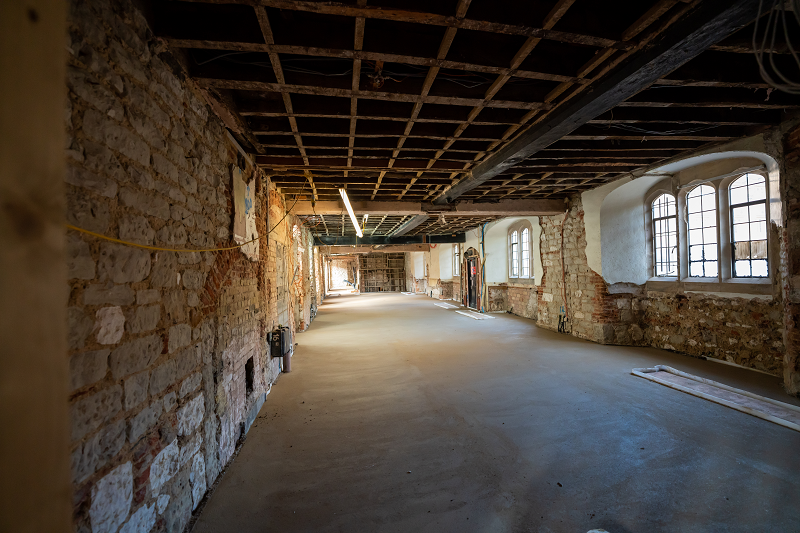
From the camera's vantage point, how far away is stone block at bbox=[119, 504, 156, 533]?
67.9 inches

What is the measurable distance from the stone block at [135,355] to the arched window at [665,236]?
7832 millimetres

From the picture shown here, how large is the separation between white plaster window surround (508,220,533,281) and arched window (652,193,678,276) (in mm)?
4039

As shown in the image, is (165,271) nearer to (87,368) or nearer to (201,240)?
(201,240)

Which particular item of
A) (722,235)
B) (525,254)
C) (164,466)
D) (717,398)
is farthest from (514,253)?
(164,466)

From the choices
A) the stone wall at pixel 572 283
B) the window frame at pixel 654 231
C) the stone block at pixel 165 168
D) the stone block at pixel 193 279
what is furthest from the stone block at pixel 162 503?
the window frame at pixel 654 231

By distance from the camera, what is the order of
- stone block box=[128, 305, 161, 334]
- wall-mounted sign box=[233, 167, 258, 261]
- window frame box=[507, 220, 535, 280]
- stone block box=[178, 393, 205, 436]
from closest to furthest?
1. stone block box=[128, 305, 161, 334]
2. stone block box=[178, 393, 205, 436]
3. wall-mounted sign box=[233, 167, 258, 261]
4. window frame box=[507, 220, 535, 280]

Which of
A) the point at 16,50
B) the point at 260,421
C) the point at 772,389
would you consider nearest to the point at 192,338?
the point at 260,421

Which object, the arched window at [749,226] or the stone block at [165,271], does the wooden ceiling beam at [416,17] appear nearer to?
the stone block at [165,271]

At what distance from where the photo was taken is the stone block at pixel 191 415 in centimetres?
226

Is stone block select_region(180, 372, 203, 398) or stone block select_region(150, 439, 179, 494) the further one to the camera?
stone block select_region(180, 372, 203, 398)

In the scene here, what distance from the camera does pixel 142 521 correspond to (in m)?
1.83

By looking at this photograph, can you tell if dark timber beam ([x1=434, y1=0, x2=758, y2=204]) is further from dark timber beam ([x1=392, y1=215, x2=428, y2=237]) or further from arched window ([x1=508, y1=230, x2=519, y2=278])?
arched window ([x1=508, y1=230, x2=519, y2=278])

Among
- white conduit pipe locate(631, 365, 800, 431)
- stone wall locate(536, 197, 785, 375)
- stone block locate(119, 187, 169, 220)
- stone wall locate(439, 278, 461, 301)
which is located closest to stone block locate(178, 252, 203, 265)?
stone block locate(119, 187, 169, 220)

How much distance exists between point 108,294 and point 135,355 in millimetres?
368
